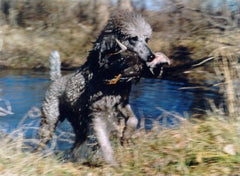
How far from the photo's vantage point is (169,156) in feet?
16.2

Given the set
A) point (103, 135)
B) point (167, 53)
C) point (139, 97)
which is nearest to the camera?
point (103, 135)

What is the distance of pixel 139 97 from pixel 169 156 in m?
6.08

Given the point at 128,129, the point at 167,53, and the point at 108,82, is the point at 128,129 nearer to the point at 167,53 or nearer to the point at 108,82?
the point at 108,82

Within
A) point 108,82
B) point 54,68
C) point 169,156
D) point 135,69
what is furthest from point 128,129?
point 54,68

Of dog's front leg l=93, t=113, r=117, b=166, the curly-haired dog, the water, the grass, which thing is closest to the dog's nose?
the curly-haired dog

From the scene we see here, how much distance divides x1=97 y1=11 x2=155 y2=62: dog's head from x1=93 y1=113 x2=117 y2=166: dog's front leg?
0.98 metres

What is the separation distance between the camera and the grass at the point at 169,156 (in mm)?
4609

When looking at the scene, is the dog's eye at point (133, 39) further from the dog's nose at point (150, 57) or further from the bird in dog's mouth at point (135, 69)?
the dog's nose at point (150, 57)

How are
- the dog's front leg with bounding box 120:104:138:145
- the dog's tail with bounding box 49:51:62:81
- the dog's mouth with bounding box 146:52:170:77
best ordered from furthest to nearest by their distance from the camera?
the dog's tail with bounding box 49:51:62:81 < the dog's front leg with bounding box 120:104:138:145 < the dog's mouth with bounding box 146:52:170:77

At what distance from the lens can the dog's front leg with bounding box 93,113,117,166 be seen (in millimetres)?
5611

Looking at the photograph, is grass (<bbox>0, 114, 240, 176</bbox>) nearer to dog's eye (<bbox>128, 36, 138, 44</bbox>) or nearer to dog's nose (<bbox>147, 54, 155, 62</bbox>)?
dog's nose (<bbox>147, 54, 155, 62</bbox>)

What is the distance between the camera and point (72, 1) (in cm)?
1638

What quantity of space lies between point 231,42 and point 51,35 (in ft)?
29.0

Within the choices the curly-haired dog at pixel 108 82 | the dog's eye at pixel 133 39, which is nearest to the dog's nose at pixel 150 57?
the curly-haired dog at pixel 108 82
